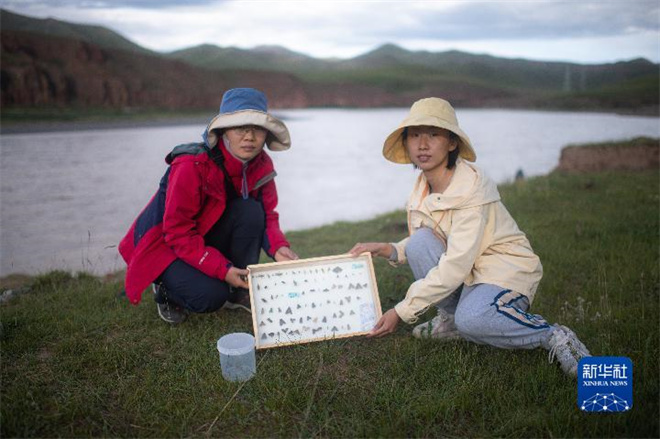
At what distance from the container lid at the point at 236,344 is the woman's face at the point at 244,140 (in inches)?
50.2

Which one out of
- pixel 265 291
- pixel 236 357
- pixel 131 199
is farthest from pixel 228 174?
pixel 131 199

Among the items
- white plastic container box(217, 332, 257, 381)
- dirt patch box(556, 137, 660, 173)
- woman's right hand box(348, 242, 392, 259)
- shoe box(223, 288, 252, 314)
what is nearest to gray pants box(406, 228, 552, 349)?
woman's right hand box(348, 242, 392, 259)

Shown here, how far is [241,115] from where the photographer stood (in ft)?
10.5

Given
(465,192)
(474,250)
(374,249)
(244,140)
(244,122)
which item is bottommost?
(374,249)

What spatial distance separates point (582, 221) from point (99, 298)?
18.2ft

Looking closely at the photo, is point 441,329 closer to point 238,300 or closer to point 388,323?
point 388,323

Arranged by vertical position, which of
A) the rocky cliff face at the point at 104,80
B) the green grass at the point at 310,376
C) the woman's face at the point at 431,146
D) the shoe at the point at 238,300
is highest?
the rocky cliff face at the point at 104,80

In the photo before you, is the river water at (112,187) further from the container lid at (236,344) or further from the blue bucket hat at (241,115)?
the container lid at (236,344)

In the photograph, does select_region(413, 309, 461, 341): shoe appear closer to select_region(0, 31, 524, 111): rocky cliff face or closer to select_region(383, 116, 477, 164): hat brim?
select_region(383, 116, 477, 164): hat brim

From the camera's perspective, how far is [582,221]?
19.5 ft

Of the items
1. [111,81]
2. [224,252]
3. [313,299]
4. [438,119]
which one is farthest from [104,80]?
[438,119]

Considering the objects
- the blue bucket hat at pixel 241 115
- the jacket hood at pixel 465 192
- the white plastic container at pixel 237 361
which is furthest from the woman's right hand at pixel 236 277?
the jacket hood at pixel 465 192

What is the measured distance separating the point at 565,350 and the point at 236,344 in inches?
74.3

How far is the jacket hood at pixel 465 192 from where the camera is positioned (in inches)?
109
